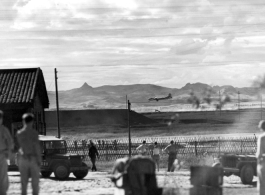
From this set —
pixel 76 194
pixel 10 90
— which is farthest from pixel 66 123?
pixel 76 194

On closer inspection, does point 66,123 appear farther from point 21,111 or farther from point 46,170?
point 46,170

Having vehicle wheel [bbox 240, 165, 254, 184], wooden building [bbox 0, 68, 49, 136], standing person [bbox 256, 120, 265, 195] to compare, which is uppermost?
wooden building [bbox 0, 68, 49, 136]

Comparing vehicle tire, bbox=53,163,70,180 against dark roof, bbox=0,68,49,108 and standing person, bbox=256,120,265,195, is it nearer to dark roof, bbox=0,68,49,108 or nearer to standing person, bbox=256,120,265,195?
dark roof, bbox=0,68,49,108

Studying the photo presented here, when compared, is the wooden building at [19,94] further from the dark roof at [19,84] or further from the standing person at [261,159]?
the standing person at [261,159]

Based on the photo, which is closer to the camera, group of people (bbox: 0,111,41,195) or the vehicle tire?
group of people (bbox: 0,111,41,195)

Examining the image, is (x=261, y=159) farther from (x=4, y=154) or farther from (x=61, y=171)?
(x=61, y=171)

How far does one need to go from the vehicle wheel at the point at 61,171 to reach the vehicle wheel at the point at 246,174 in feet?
22.5

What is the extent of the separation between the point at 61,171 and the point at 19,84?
13.7 m

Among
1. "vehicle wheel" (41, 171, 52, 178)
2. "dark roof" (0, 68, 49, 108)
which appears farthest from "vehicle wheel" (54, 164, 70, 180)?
"dark roof" (0, 68, 49, 108)

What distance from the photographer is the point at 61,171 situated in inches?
1011

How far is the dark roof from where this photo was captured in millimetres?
36906

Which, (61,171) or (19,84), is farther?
(19,84)

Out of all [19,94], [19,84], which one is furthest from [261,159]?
[19,84]

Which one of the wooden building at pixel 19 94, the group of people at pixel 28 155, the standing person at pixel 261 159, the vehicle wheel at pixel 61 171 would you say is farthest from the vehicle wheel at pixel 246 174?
the wooden building at pixel 19 94
